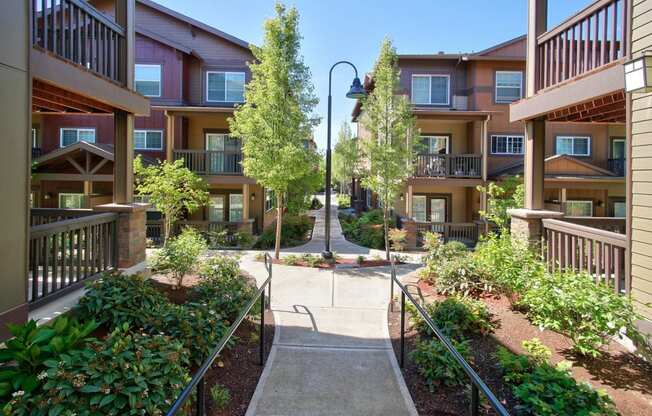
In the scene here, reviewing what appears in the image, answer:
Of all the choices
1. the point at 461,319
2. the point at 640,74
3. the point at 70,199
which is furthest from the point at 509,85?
the point at 70,199

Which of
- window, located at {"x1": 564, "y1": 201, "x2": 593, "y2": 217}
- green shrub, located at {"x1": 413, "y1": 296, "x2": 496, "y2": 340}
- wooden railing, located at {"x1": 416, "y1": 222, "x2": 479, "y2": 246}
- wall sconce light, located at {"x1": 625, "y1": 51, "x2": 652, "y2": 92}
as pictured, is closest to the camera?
wall sconce light, located at {"x1": 625, "y1": 51, "x2": 652, "y2": 92}

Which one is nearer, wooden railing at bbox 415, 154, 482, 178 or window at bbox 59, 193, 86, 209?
wooden railing at bbox 415, 154, 482, 178

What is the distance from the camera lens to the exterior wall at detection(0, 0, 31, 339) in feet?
13.3

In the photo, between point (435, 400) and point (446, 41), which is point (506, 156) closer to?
point (446, 41)

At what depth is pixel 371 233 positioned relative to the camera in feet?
55.0

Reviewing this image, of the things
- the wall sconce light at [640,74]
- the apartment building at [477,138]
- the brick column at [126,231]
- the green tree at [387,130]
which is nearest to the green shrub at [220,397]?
the brick column at [126,231]

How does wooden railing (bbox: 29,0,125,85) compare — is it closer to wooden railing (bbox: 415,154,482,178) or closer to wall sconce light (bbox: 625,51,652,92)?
wall sconce light (bbox: 625,51,652,92)

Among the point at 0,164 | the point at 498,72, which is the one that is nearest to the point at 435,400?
the point at 0,164

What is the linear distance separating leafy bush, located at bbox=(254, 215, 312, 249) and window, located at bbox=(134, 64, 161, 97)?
7942mm

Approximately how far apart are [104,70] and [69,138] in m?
13.6

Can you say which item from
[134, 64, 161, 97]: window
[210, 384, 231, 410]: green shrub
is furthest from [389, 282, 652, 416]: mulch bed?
[134, 64, 161, 97]: window

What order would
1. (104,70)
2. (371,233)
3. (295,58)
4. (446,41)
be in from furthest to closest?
(446,41), (371,233), (295,58), (104,70)

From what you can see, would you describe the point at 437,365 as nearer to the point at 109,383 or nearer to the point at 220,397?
the point at 220,397

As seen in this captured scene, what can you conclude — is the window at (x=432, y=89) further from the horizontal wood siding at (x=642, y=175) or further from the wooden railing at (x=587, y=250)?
the horizontal wood siding at (x=642, y=175)
